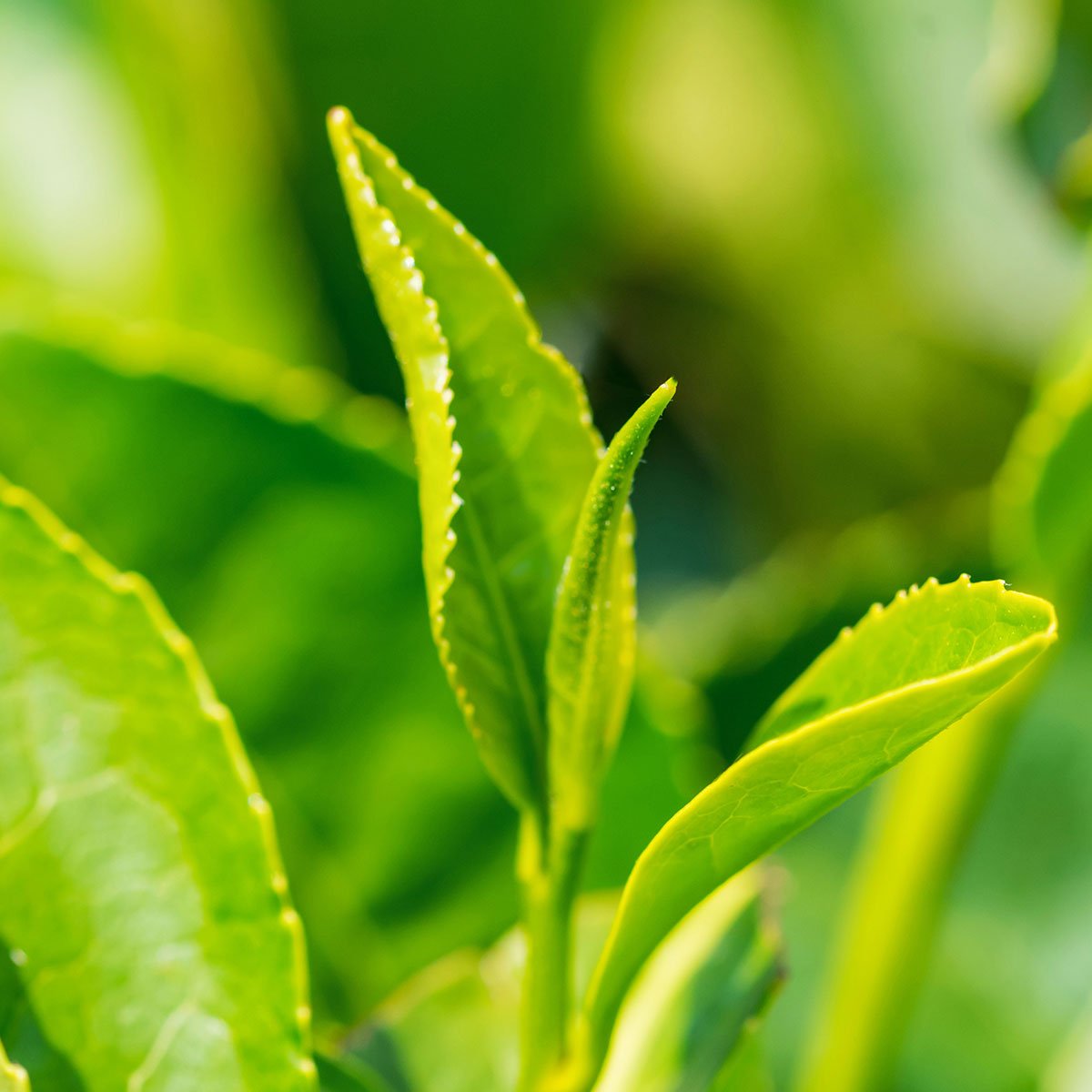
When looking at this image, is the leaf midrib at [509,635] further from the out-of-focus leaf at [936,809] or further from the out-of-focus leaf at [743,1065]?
the out-of-focus leaf at [936,809]

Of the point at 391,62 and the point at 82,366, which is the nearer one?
the point at 82,366

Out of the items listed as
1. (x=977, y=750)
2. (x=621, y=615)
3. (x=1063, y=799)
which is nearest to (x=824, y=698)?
(x=621, y=615)

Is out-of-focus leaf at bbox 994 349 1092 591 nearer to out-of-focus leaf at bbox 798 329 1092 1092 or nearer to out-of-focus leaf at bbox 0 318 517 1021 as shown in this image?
out-of-focus leaf at bbox 798 329 1092 1092

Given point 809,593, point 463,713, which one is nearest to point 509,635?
point 463,713

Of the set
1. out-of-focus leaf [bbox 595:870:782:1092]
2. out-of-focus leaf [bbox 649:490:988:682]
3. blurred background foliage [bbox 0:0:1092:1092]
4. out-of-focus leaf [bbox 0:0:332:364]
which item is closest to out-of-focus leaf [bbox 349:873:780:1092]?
out-of-focus leaf [bbox 595:870:782:1092]

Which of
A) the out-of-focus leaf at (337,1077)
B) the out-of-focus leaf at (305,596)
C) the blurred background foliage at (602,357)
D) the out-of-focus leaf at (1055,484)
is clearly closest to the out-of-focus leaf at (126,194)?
the blurred background foliage at (602,357)

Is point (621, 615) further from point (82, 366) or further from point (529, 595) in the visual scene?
point (82, 366)
